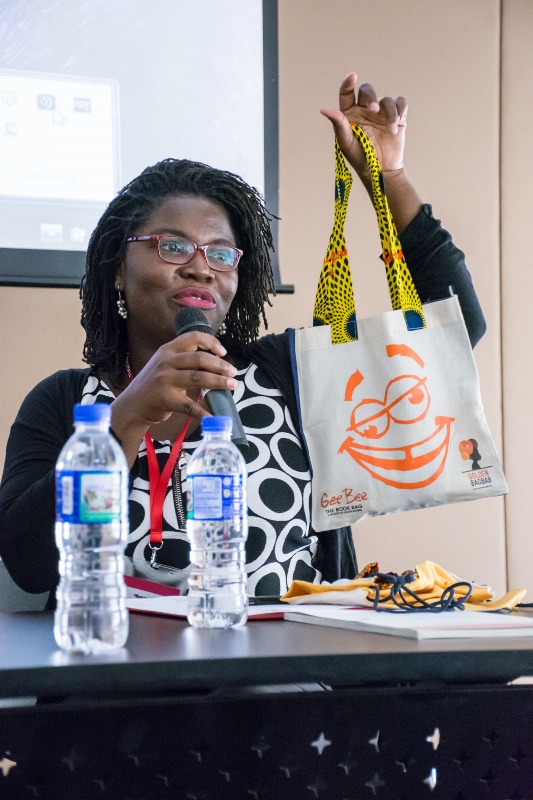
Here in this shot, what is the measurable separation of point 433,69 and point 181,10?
80 centimetres

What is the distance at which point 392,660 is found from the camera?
726 millimetres

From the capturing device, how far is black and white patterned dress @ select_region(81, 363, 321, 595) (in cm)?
148

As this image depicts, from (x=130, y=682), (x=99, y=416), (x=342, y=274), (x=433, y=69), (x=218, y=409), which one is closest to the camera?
(x=130, y=682)

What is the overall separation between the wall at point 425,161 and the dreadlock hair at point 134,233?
0.80 metres

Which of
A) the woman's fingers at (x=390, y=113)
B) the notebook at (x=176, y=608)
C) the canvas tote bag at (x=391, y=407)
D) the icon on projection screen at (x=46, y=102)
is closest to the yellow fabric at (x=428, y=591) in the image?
the notebook at (x=176, y=608)

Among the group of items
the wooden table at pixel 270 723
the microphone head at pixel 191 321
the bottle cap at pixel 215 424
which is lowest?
the wooden table at pixel 270 723

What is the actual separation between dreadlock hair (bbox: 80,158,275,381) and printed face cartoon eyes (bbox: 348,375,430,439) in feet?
1.06

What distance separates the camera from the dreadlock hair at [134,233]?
5.73 ft

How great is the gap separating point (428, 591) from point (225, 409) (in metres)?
0.33

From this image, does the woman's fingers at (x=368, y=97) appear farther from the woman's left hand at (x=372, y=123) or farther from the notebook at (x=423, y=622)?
the notebook at (x=423, y=622)

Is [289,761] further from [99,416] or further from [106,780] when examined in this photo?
[99,416]

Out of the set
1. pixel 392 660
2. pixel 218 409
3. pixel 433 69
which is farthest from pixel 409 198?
pixel 433 69

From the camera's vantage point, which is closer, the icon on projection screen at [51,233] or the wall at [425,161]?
the icon on projection screen at [51,233]

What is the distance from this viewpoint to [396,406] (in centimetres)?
150
